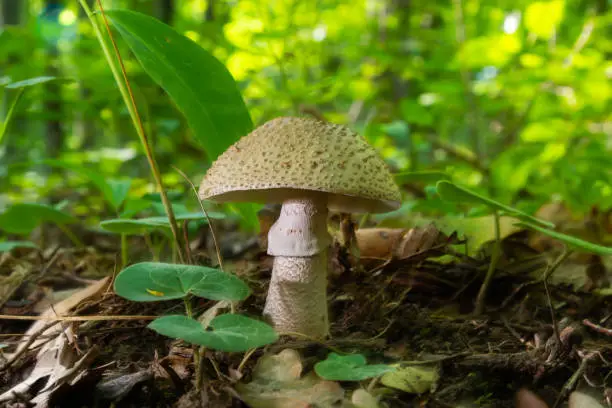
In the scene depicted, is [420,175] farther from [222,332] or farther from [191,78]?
[222,332]

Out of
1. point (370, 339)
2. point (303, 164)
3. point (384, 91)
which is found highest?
point (384, 91)

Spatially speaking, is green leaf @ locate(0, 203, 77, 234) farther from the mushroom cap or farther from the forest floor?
the mushroom cap

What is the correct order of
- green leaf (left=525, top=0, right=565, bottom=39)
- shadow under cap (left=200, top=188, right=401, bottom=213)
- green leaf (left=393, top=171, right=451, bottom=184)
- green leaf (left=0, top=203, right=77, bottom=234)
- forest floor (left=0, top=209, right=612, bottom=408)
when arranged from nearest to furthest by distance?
forest floor (left=0, top=209, right=612, bottom=408) → shadow under cap (left=200, top=188, right=401, bottom=213) → green leaf (left=393, top=171, right=451, bottom=184) → green leaf (left=0, top=203, right=77, bottom=234) → green leaf (left=525, top=0, right=565, bottom=39)

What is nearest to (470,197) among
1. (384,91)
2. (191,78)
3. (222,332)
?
(222,332)

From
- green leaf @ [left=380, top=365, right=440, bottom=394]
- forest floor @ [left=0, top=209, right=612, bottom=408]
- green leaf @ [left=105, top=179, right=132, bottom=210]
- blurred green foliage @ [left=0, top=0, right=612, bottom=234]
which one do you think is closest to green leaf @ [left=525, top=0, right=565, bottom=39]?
blurred green foliage @ [left=0, top=0, right=612, bottom=234]

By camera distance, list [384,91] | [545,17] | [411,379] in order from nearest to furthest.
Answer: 1. [411,379]
2. [545,17]
3. [384,91]

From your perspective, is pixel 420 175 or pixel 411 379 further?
pixel 420 175

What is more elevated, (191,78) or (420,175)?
(191,78)
